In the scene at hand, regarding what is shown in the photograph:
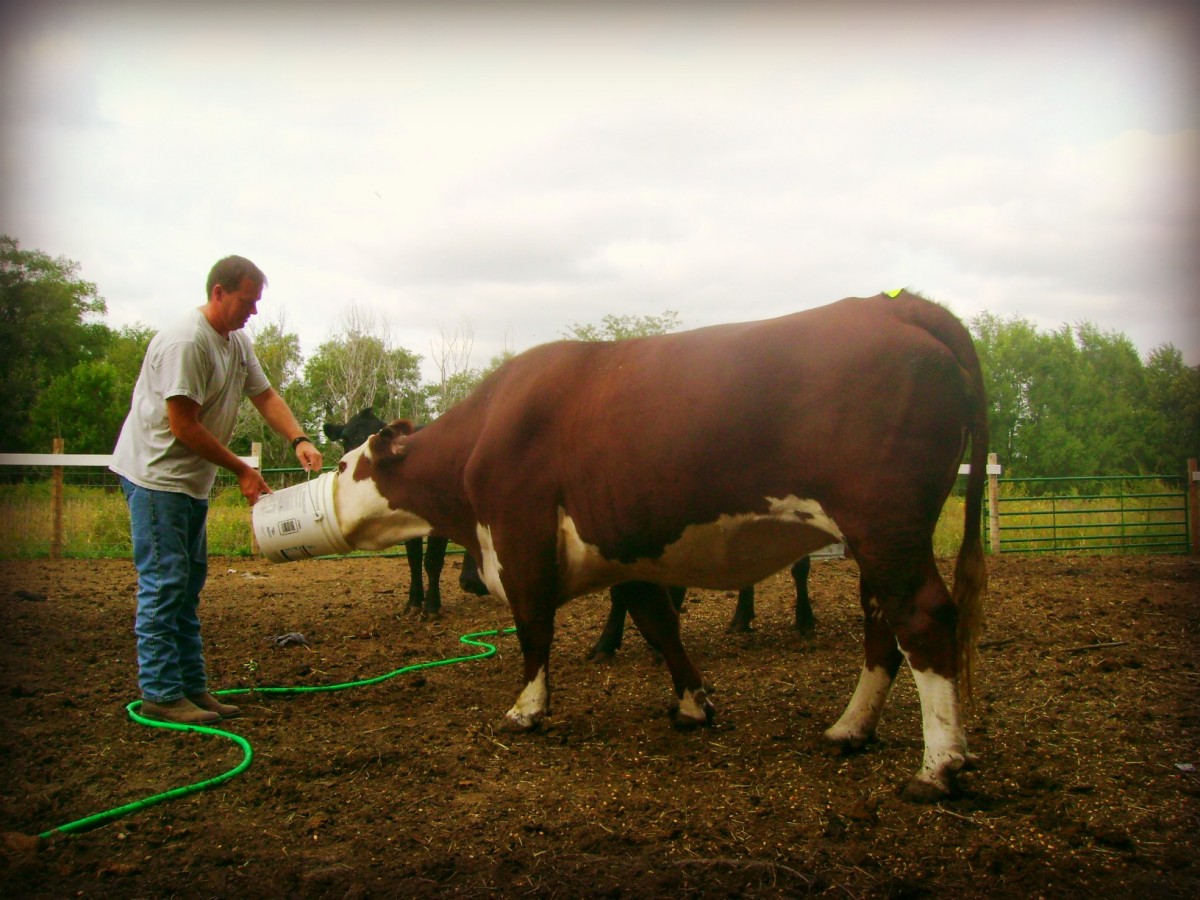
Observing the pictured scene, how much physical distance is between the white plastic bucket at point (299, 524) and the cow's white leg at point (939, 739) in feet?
10.5

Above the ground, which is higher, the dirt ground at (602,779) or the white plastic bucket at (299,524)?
the white plastic bucket at (299,524)

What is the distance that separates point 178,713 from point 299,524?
3.78 ft

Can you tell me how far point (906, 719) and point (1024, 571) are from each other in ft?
24.6

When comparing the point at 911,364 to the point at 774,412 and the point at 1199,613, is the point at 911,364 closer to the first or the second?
the point at 774,412

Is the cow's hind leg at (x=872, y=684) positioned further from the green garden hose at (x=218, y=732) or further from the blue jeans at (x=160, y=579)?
the blue jeans at (x=160, y=579)

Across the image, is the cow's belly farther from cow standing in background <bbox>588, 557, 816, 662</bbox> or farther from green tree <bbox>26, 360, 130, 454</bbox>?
green tree <bbox>26, 360, 130, 454</bbox>

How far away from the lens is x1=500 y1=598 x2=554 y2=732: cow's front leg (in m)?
4.16

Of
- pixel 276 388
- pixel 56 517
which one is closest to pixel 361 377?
pixel 276 388

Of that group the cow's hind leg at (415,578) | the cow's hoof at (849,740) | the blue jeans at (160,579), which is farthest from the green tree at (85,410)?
the cow's hoof at (849,740)

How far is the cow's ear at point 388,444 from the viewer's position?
4.81m

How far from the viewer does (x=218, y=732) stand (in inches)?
152

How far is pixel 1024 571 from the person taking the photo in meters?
10.6

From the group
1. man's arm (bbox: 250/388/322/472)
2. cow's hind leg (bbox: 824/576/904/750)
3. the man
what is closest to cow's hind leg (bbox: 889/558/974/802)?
cow's hind leg (bbox: 824/576/904/750)

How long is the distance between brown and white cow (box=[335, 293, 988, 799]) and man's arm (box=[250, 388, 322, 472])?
21.5 inches
